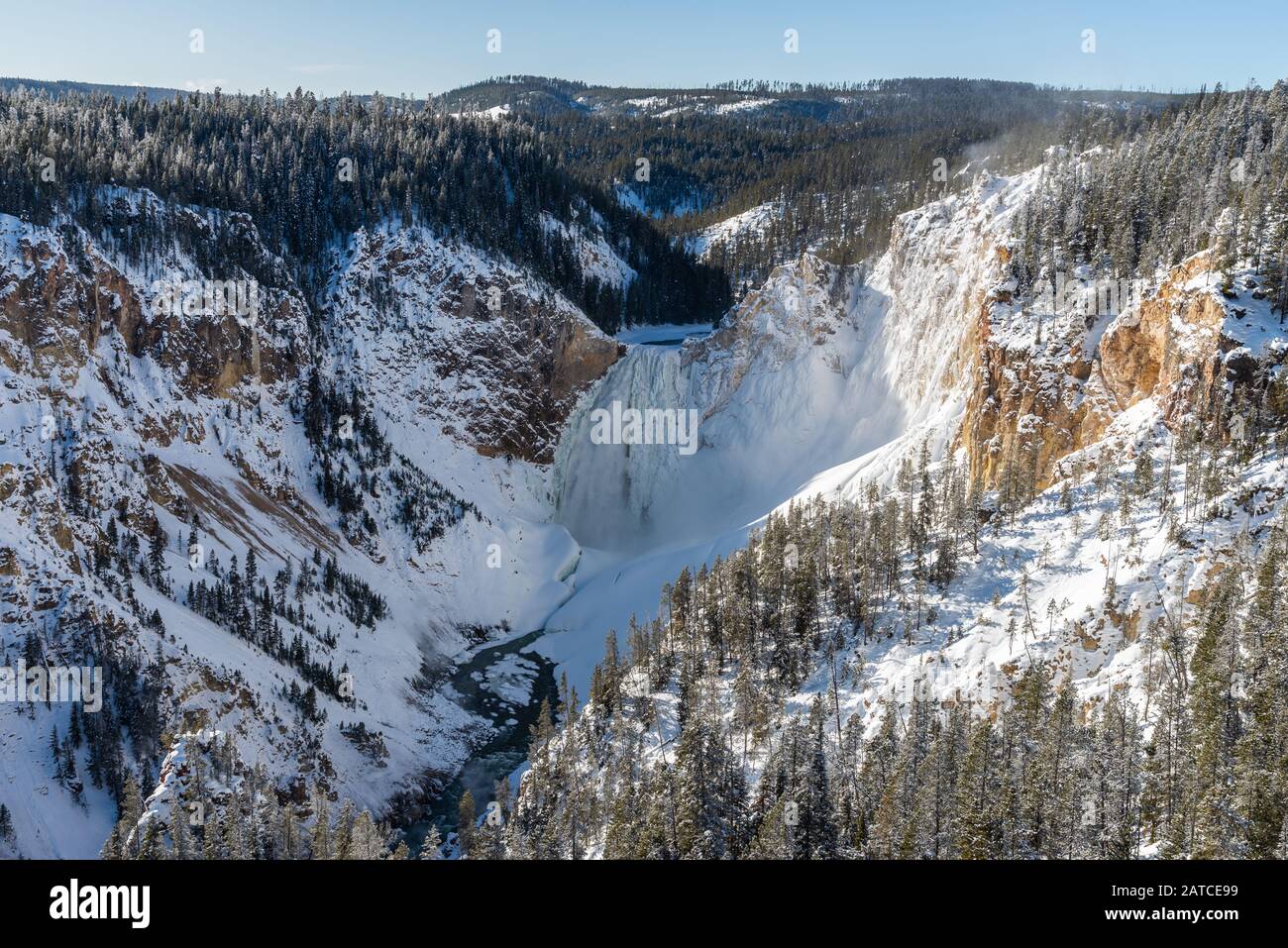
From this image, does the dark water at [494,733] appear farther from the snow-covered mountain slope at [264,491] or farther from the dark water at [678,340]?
the dark water at [678,340]

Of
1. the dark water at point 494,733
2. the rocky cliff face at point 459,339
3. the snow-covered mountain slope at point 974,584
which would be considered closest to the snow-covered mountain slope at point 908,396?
the snow-covered mountain slope at point 974,584

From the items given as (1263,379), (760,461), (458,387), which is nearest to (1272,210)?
(1263,379)

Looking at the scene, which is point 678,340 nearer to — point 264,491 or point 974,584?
point 264,491

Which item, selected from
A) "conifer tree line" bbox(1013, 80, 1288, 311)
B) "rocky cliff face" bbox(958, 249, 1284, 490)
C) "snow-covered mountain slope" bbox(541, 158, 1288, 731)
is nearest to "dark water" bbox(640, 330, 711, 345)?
"snow-covered mountain slope" bbox(541, 158, 1288, 731)

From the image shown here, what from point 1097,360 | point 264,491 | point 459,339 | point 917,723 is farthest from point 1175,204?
point 264,491

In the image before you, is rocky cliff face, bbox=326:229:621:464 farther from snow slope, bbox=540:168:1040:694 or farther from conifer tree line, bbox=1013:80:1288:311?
conifer tree line, bbox=1013:80:1288:311
